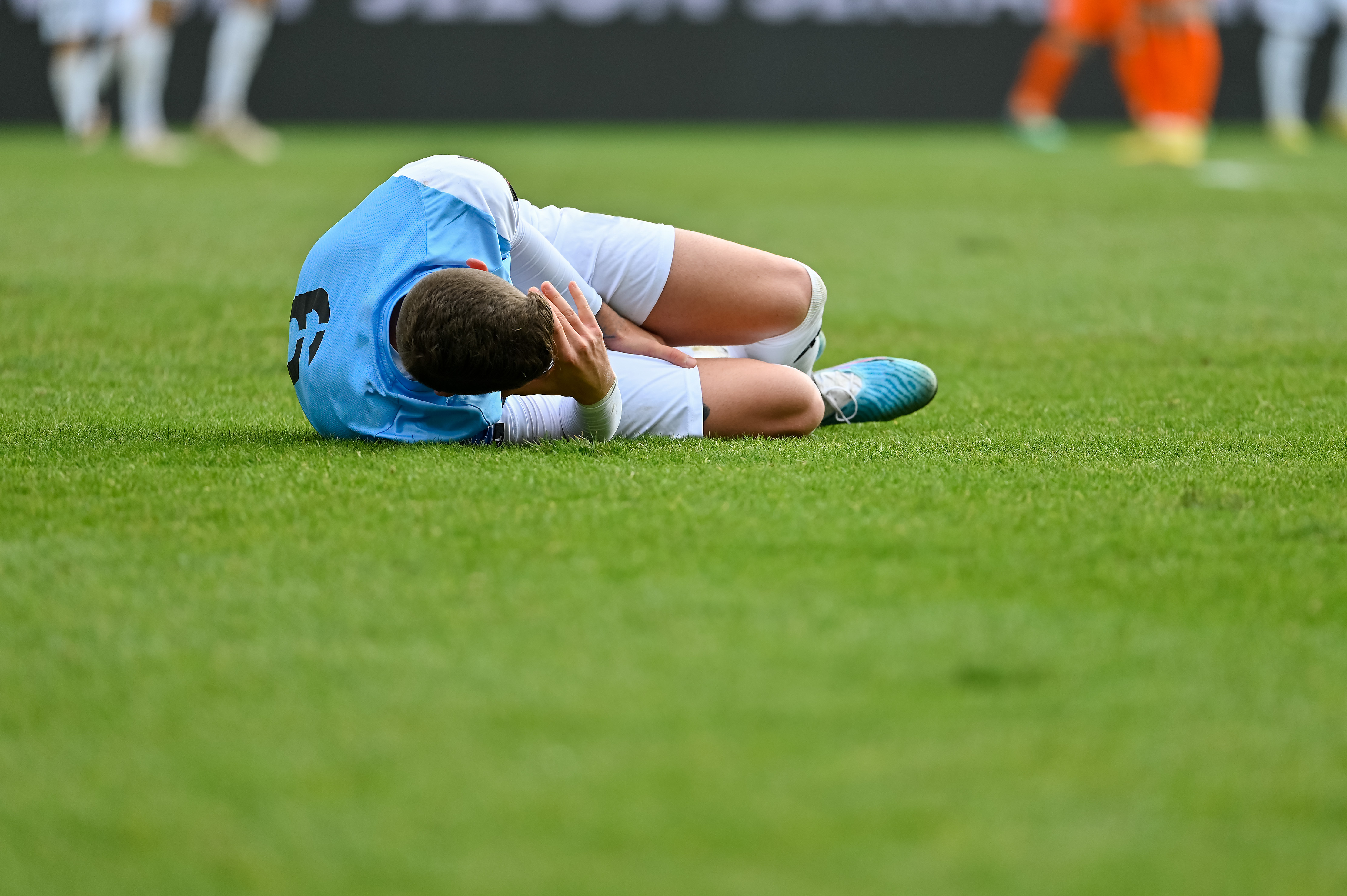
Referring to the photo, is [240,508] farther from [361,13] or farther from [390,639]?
[361,13]

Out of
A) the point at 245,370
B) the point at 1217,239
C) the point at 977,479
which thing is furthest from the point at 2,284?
the point at 1217,239

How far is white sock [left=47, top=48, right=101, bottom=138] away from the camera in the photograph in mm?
12055

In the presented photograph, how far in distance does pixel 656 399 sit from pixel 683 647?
3.75 ft

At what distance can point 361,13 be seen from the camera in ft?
49.4

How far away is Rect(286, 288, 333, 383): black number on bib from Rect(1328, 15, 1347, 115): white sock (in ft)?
46.3

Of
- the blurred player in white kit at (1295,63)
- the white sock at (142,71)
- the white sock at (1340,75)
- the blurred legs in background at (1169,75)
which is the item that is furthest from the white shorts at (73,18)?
the white sock at (1340,75)

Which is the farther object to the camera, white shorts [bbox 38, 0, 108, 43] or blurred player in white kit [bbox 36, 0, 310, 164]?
white shorts [bbox 38, 0, 108, 43]

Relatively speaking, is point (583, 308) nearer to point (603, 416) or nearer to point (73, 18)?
point (603, 416)

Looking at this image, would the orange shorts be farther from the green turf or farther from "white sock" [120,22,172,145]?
the green turf

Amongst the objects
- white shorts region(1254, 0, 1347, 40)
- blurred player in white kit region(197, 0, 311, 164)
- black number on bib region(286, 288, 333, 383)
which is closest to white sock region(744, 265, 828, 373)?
black number on bib region(286, 288, 333, 383)

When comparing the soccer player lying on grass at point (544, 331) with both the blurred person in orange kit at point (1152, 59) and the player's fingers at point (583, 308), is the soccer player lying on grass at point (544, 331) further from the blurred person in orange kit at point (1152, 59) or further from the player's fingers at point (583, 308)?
the blurred person in orange kit at point (1152, 59)

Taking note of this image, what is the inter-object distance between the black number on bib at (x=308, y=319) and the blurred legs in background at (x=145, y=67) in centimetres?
866

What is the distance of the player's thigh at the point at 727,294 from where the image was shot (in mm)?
3008

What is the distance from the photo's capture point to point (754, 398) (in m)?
2.95
